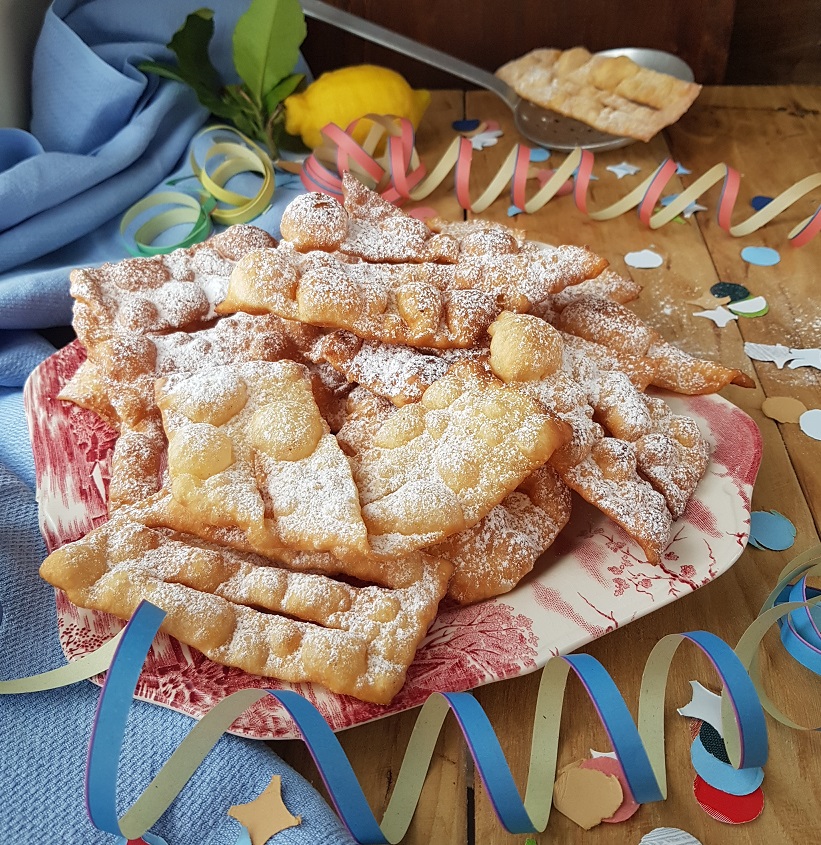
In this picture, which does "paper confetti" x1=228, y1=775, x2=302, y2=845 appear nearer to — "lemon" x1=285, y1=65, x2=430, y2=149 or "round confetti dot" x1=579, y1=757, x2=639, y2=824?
"round confetti dot" x1=579, y1=757, x2=639, y2=824

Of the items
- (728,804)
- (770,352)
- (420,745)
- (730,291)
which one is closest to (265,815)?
(420,745)

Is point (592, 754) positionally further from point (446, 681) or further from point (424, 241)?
point (424, 241)

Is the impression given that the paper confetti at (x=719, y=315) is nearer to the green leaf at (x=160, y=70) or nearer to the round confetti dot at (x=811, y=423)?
the round confetti dot at (x=811, y=423)

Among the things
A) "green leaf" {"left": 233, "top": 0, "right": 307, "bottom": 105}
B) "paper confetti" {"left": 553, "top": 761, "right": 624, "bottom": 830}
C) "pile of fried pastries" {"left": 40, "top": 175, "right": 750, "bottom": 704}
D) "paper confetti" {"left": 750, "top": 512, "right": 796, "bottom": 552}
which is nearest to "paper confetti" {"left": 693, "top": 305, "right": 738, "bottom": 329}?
"pile of fried pastries" {"left": 40, "top": 175, "right": 750, "bottom": 704}

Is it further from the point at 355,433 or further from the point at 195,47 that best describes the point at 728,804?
the point at 195,47

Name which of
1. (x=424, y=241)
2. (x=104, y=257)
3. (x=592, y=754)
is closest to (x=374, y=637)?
(x=592, y=754)

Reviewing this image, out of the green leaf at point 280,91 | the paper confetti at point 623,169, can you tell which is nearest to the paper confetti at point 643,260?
the paper confetti at point 623,169
